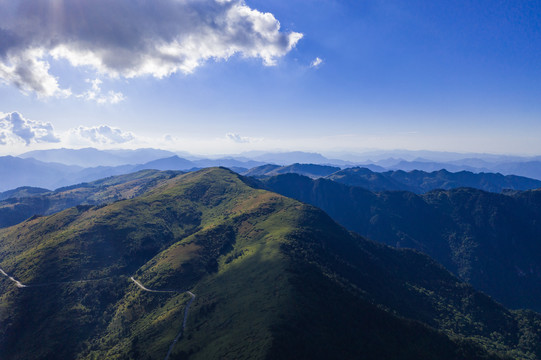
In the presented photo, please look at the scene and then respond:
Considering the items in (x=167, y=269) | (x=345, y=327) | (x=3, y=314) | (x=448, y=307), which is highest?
(x=345, y=327)

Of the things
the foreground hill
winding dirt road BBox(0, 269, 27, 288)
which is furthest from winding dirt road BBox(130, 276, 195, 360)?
winding dirt road BBox(0, 269, 27, 288)

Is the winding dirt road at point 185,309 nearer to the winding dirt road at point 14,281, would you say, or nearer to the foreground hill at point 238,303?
the foreground hill at point 238,303

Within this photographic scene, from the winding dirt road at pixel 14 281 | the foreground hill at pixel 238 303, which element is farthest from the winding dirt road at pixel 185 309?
the winding dirt road at pixel 14 281

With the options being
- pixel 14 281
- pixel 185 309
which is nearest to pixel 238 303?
pixel 185 309

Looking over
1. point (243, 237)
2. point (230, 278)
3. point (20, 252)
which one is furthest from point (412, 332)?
point (20, 252)

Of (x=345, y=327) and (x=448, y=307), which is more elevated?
(x=345, y=327)

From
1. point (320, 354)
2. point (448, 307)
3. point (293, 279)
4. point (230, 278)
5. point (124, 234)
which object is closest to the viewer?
point (320, 354)

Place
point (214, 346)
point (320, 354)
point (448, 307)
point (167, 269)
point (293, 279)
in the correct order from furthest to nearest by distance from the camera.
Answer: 1. point (448, 307)
2. point (167, 269)
3. point (293, 279)
4. point (214, 346)
5. point (320, 354)

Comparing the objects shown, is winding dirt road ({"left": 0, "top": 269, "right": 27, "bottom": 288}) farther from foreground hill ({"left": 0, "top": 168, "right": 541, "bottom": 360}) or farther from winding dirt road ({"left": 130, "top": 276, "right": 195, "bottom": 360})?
winding dirt road ({"left": 130, "top": 276, "right": 195, "bottom": 360})

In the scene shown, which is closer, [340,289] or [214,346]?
[214,346]

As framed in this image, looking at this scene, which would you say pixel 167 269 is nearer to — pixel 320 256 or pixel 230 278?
pixel 230 278
